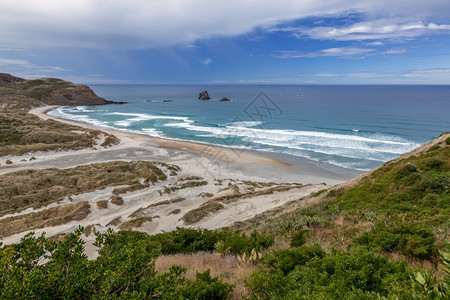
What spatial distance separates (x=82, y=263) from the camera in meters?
3.98

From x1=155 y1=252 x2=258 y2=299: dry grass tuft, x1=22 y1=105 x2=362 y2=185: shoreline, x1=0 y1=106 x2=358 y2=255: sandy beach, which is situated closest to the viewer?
x1=155 y1=252 x2=258 y2=299: dry grass tuft

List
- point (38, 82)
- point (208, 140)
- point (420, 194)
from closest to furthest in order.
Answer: point (420, 194) < point (208, 140) < point (38, 82)

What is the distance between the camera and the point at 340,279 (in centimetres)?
411

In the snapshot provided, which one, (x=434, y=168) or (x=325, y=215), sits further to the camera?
(x=434, y=168)

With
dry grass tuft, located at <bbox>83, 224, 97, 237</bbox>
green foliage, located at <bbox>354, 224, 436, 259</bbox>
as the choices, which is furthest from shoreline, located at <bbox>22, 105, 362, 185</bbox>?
green foliage, located at <bbox>354, 224, 436, 259</bbox>

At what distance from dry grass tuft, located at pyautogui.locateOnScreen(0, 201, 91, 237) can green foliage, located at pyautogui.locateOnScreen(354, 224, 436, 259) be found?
18983mm

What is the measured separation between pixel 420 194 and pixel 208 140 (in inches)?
1605

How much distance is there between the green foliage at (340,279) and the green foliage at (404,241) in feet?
6.44

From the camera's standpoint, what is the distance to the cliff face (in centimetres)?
9562

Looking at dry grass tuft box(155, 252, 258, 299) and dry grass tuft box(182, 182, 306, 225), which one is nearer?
dry grass tuft box(155, 252, 258, 299)

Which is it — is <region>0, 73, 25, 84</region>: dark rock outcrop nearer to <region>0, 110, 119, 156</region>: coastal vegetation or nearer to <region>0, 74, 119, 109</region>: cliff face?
<region>0, 74, 119, 109</region>: cliff face

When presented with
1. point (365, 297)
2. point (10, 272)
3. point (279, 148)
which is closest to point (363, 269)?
point (365, 297)

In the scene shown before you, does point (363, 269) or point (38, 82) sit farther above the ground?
point (38, 82)

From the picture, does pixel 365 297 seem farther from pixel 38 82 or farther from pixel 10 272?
pixel 38 82
